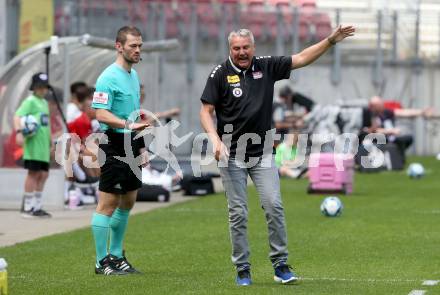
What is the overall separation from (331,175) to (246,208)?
11834 mm

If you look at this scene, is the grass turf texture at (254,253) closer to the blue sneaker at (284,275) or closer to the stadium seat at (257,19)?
the blue sneaker at (284,275)

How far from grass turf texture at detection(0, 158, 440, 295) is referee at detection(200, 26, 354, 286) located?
1.03 ft

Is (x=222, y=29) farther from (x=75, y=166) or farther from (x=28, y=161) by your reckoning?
(x=28, y=161)

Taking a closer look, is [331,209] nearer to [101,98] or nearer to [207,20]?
[101,98]

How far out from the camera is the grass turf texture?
33.2 feet

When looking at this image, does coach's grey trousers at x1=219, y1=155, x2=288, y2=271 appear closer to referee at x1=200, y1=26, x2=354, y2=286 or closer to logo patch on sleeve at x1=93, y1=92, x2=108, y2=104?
referee at x1=200, y1=26, x2=354, y2=286

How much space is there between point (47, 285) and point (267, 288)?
1.81 metres

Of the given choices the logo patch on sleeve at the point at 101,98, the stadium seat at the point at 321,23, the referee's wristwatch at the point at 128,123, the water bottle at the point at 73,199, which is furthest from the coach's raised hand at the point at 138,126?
the stadium seat at the point at 321,23

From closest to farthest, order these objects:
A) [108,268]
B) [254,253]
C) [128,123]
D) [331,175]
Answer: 1. [128,123]
2. [108,268]
3. [254,253]
4. [331,175]

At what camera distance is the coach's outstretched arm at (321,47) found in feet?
32.8

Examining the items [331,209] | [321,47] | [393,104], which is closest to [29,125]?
[331,209]

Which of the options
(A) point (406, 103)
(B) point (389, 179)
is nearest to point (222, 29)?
(A) point (406, 103)

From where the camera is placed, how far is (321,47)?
1009 cm

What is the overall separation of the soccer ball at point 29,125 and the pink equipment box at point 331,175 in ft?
20.2
